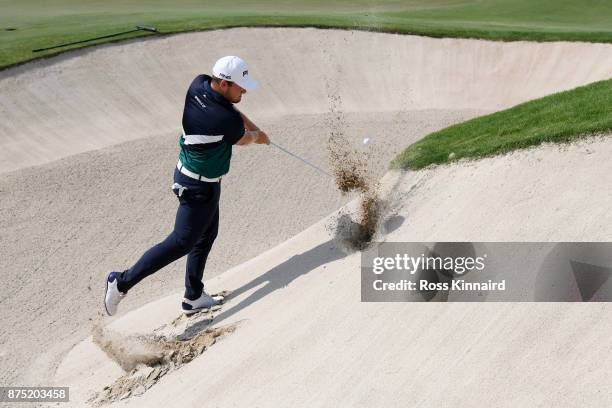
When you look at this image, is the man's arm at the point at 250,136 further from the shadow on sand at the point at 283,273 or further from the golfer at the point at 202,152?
the shadow on sand at the point at 283,273

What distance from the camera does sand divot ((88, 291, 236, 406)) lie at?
23.9ft

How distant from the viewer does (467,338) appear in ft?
19.7

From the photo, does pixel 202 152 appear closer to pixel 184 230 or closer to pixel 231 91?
pixel 231 91

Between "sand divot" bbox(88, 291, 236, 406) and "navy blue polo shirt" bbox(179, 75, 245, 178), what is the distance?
5.73 ft

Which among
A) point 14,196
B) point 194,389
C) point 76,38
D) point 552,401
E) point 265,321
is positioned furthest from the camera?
point 76,38

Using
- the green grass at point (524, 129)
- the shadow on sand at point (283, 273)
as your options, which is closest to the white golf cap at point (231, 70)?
the shadow on sand at point (283, 273)

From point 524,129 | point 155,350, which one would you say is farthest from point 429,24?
point 155,350

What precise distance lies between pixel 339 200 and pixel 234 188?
2046 mm

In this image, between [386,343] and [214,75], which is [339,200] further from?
[386,343]

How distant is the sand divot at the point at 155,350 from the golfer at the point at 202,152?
0.54 meters

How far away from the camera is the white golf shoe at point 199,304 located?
847 cm

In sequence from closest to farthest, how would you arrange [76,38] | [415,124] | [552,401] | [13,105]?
[552,401], [13,105], [415,124], [76,38]

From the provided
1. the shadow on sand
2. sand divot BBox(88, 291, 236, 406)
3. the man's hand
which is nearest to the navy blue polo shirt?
the man's hand

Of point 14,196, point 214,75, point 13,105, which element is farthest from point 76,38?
point 214,75
